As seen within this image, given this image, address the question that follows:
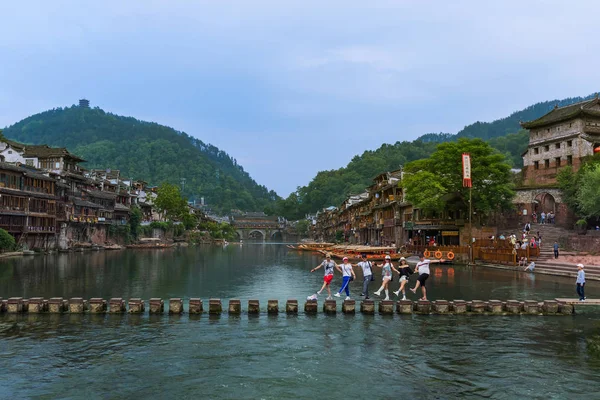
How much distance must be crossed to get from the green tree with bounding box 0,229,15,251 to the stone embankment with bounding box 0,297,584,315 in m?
43.1

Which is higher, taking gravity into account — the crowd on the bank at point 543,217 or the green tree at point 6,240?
the crowd on the bank at point 543,217

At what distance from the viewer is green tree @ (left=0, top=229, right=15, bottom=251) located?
5900 centimetres

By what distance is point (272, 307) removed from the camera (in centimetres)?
2220

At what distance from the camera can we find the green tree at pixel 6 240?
5900 centimetres

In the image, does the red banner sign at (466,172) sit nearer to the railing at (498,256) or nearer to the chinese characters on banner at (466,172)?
the chinese characters on banner at (466,172)

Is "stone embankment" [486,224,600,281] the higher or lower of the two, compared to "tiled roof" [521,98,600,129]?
lower

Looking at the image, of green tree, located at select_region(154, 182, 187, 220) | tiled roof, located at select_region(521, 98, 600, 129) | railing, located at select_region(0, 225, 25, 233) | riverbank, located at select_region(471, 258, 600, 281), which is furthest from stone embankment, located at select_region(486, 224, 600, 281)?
green tree, located at select_region(154, 182, 187, 220)

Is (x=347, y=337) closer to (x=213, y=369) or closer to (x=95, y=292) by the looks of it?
(x=213, y=369)

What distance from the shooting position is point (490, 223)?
219 ft

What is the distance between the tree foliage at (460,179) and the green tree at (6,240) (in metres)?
50.4

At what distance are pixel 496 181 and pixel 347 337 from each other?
48262 mm

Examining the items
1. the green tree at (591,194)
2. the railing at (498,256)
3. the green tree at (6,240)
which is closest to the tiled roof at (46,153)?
the green tree at (6,240)

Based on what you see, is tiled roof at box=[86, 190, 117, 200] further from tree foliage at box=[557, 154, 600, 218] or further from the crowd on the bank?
tree foliage at box=[557, 154, 600, 218]

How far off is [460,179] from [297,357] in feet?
160
